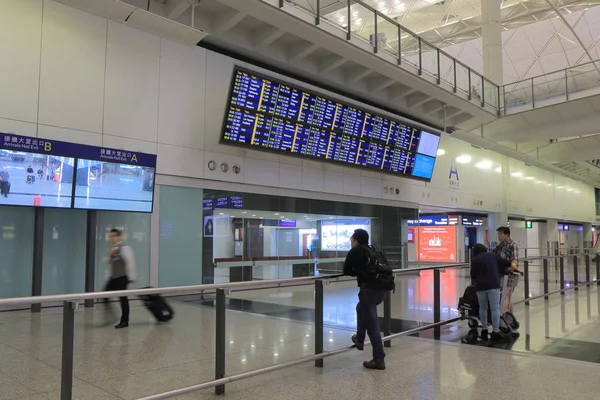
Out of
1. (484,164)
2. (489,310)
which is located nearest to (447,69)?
(484,164)

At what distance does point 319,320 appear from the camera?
495cm

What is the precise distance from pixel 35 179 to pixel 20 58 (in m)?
2.27

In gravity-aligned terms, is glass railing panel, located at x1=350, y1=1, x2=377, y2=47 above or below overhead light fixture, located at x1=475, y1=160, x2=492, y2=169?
above

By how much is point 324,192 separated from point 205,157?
14.3 feet

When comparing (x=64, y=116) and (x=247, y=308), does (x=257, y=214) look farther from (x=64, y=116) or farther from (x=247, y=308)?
(x=64, y=116)

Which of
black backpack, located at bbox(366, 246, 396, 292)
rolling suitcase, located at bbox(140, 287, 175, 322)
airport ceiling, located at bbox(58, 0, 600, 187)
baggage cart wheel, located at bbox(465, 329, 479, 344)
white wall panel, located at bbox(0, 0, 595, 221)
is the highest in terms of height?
airport ceiling, located at bbox(58, 0, 600, 187)

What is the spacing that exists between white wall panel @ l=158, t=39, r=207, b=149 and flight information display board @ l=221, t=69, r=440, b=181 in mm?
902

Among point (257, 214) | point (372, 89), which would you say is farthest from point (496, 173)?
point (257, 214)

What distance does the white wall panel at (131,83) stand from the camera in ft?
30.0

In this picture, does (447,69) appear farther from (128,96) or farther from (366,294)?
(366,294)

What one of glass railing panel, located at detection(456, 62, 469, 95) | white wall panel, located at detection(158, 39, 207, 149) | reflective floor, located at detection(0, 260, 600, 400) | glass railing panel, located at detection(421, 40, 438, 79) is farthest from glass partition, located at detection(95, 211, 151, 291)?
glass railing panel, located at detection(456, 62, 469, 95)

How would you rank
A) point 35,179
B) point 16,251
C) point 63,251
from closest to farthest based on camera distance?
1. point 35,179
2. point 16,251
3. point 63,251

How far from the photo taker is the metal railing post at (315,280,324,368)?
4.90 meters

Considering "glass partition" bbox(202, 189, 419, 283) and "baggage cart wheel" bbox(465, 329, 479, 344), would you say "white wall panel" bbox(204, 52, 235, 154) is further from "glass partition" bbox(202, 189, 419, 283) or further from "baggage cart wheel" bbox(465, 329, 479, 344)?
"baggage cart wheel" bbox(465, 329, 479, 344)
